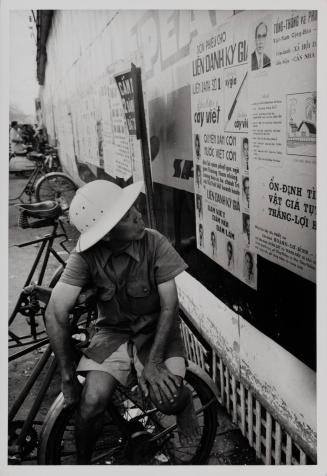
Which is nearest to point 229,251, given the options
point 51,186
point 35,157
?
point 51,186

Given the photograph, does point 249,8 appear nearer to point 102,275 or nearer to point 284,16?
point 284,16

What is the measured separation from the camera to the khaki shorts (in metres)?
2.10

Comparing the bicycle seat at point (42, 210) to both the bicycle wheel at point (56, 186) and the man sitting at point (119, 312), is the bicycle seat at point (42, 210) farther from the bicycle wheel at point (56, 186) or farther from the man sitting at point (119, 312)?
the bicycle wheel at point (56, 186)

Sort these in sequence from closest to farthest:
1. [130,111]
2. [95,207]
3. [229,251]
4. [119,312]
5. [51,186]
Answer: [95,207] < [119,312] < [229,251] < [130,111] < [51,186]

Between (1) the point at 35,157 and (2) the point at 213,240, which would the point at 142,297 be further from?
(1) the point at 35,157

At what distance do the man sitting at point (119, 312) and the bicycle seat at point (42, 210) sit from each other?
1523mm

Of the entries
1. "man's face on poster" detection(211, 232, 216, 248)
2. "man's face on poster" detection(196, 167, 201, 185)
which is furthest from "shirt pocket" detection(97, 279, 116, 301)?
"man's face on poster" detection(196, 167, 201, 185)

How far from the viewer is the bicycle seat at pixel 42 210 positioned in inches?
136

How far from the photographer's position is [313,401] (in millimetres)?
1930

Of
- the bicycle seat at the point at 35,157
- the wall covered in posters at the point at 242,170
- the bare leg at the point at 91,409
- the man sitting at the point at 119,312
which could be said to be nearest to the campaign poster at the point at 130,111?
the wall covered in posters at the point at 242,170

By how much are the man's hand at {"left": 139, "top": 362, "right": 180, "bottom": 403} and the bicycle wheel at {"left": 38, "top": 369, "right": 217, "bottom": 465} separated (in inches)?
8.5

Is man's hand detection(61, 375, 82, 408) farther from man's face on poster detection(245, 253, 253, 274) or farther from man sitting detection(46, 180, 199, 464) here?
man's face on poster detection(245, 253, 253, 274)

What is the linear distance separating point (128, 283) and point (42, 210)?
1664 millimetres

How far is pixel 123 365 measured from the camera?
2125mm
